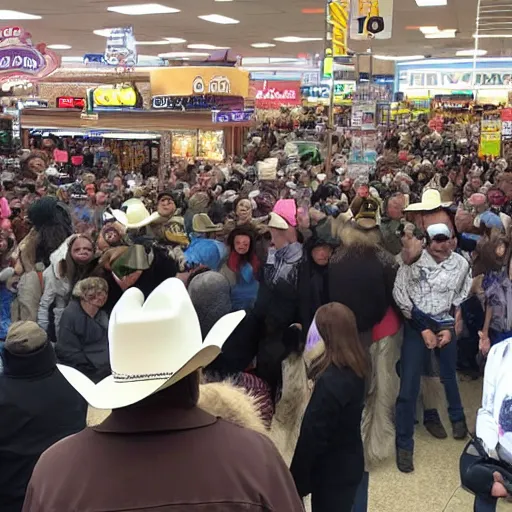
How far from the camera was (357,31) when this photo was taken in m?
9.38

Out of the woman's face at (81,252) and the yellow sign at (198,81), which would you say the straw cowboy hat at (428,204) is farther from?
the yellow sign at (198,81)

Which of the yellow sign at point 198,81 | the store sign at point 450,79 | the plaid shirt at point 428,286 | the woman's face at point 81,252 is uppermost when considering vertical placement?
the store sign at point 450,79

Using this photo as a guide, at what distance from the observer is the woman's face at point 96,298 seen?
410 centimetres

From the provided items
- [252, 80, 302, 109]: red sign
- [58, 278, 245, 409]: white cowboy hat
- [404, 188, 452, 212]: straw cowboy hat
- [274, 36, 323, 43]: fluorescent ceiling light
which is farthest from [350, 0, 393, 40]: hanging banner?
[252, 80, 302, 109]: red sign

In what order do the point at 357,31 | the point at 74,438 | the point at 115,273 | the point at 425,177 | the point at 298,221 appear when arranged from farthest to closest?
the point at 425,177
the point at 357,31
the point at 298,221
the point at 115,273
the point at 74,438

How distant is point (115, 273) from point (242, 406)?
271 cm

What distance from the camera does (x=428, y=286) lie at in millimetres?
4504

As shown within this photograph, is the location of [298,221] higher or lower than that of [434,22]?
lower

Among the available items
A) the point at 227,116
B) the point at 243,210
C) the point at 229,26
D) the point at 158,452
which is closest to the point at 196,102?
the point at 227,116

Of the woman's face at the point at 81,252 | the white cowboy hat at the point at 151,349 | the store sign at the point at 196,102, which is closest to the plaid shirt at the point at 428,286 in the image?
Answer: the woman's face at the point at 81,252

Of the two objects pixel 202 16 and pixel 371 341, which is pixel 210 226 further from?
pixel 202 16

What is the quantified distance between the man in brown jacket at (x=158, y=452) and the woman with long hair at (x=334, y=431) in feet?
4.80

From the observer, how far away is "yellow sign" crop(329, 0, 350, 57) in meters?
8.66

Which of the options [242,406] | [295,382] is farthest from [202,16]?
[242,406]
